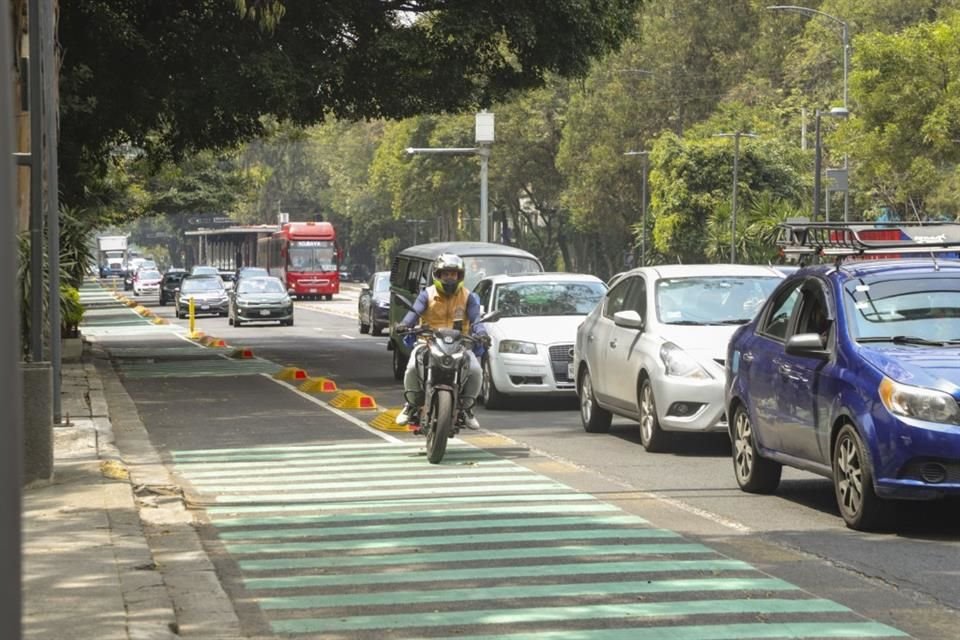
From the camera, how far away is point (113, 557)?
908cm

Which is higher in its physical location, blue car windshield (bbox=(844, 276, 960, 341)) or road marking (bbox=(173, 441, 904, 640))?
blue car windshield (bbox=(844, 276, 960, 341))

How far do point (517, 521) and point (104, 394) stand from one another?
41.3 feet

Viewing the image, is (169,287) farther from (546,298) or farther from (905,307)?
(905,307)

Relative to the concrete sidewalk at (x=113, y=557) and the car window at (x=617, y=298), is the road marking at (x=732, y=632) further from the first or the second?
the car window at (x=617, y=298)

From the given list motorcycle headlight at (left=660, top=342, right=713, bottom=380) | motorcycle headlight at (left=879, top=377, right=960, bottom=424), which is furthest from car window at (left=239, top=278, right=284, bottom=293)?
motorcycle headlight at (left=879, top=377, right=960, bottom=424)

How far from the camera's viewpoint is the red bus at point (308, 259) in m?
80.9

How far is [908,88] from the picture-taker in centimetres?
4406

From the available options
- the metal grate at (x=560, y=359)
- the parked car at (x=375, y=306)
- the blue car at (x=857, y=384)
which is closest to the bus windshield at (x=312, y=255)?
the parked car at (x=375, y=306)

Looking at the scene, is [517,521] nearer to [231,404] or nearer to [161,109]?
[231,404]

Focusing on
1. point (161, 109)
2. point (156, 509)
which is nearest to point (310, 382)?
point (161, 109)

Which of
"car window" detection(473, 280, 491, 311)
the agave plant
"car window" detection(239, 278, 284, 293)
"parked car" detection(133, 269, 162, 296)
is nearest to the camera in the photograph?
"car window" detection(473, 280, 491, 311)

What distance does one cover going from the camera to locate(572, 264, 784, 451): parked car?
14891mm

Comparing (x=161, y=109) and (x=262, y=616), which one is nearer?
(x=262, y=616)

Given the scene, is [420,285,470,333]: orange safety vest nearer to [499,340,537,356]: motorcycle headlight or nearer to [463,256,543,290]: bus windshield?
[499,340,537,356]: motorcycle headlight
